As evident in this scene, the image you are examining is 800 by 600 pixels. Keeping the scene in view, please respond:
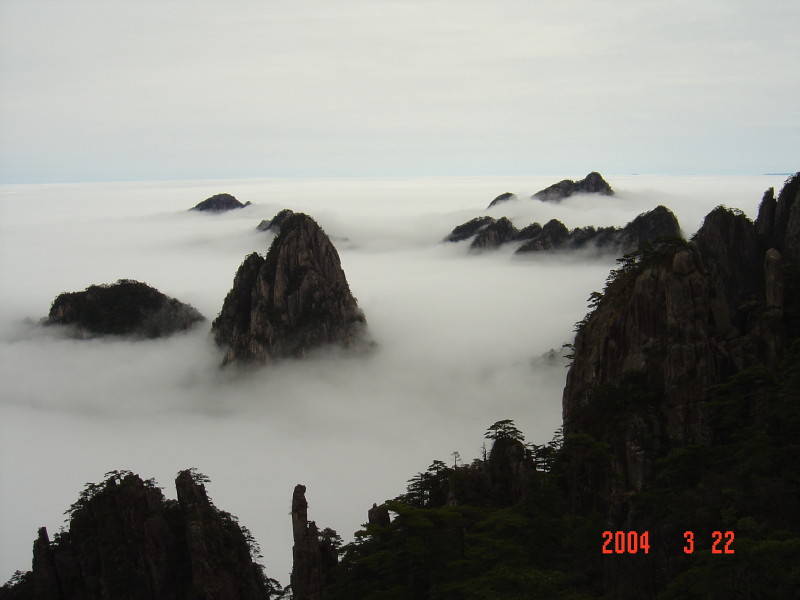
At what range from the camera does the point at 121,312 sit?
157750mm

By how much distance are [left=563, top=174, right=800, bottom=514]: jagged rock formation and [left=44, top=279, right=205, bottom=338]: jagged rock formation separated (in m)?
133

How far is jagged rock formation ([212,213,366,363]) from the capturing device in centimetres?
12862

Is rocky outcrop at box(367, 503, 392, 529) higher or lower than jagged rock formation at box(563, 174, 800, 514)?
lower

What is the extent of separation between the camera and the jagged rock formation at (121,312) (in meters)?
158

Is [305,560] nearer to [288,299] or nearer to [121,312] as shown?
[288,299]

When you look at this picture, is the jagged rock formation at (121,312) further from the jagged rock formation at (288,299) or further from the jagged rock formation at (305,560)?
the jagged rock formation at (305,560)

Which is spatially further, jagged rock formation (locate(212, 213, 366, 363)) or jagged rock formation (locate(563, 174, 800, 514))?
jagged rock formation (locate(212, 213, 366, 363))

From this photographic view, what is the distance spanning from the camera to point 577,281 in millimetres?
190625

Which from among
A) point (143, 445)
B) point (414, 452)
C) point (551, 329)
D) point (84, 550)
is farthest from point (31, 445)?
point (551, 329)
